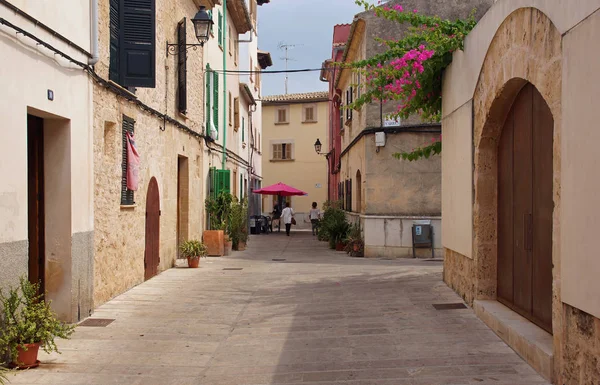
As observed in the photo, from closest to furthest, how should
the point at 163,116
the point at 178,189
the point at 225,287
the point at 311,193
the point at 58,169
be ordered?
1. the point at 58,169
2. the point at 225,287
3. the point at 163,116
4. the point at 178,189
5. the point at 311,193

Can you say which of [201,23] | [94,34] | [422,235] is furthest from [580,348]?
[422,235]

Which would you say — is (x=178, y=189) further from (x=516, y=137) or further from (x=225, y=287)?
(x=516, y=137)

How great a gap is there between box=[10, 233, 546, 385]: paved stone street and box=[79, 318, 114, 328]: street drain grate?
143mm

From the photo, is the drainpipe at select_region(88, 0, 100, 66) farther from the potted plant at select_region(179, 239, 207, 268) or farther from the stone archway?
the potted plant at select_region(179, 239, 207, 268)

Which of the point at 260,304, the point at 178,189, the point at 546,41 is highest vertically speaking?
the point at 546,41

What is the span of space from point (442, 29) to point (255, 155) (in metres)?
23.2

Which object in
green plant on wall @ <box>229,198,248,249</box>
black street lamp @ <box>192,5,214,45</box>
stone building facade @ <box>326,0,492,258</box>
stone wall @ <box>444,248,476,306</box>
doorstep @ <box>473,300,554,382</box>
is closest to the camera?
doorstep @ <box>473,300,554,382</box>

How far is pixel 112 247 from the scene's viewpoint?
340 inches

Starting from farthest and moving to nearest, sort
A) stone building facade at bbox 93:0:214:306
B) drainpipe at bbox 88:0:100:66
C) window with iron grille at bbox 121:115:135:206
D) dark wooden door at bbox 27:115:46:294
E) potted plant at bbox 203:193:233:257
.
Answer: potted plant at bbox 203:193:233:257 → window with iron grille at bbox 121:115:135:206 → stone building facade at bbox 93:0:214:306 → drainpipe at bbox 88:0:100:66 → dark wooden door at bbox 27:115:46:294

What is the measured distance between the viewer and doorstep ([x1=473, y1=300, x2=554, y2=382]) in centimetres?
492

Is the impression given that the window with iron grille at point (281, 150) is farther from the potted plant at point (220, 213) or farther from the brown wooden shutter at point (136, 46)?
the brown wooden shutter at point (136, 46)

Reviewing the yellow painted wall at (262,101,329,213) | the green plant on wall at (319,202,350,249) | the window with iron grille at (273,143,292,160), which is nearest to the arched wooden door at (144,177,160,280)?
the green plant on wall at (319,202,350,249)

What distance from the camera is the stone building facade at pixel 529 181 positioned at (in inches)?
166

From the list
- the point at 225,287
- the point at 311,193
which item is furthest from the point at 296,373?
the point at 311,193
